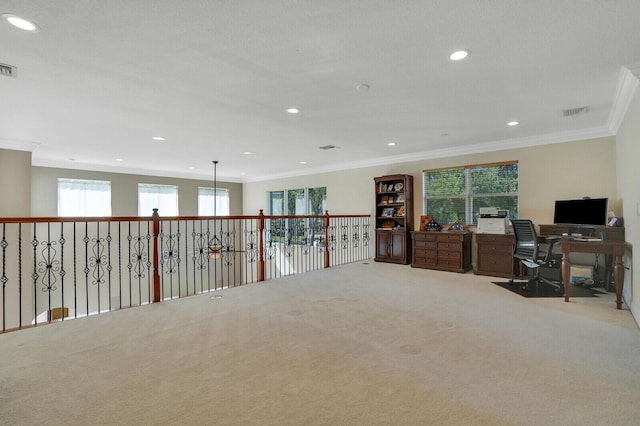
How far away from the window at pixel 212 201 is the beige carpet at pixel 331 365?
7022 mm

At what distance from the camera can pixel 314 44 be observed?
2426 mm

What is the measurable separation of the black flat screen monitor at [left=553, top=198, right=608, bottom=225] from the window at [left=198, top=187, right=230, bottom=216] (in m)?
9.12

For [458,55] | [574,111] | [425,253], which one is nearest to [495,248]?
[425,253]

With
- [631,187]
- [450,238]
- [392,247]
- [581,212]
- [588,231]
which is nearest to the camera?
[631,187]

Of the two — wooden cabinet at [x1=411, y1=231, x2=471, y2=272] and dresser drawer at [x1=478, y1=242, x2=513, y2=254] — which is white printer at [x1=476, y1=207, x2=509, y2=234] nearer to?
dresser drawer at [x1=478, y1=242, x2=513, y2=254]

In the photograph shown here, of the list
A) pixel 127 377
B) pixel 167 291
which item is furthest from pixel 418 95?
pixel 167 291

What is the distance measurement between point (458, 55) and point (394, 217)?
4457mm

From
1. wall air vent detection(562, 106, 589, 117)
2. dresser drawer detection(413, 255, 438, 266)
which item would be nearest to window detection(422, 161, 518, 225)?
dresser drawer detection(413, 255, 438, 266)

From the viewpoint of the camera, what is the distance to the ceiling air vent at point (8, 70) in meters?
2.75

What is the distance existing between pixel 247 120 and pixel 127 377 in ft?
11.2

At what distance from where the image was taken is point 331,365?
7.22 feet

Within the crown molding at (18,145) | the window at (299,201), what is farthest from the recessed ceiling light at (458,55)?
the crown molding at (18,145)

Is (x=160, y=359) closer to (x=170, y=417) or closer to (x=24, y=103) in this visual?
(x=170, y=417)

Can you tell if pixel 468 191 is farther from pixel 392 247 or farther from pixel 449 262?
pixel 392 247
